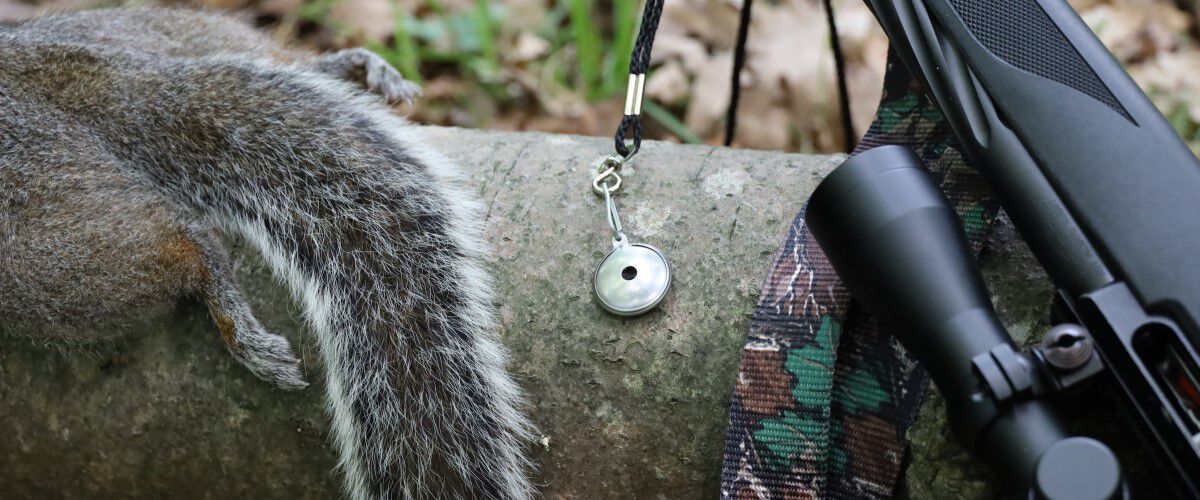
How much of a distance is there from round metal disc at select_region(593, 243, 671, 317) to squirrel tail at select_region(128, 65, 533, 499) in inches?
7.9

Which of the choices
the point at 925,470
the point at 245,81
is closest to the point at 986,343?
the point at 925,470

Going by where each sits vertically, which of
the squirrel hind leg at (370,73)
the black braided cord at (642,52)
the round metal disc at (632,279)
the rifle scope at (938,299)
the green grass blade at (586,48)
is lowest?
the rifle scope at (938,299)

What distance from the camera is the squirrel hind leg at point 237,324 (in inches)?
59.1

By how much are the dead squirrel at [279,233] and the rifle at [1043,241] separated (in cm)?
63

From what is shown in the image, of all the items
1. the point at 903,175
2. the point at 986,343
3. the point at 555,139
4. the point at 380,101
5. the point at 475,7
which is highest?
the point at 475,7

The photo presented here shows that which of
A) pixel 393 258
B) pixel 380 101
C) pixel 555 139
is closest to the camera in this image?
pixel 393 258

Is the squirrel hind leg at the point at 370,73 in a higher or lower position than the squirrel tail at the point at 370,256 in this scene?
higher

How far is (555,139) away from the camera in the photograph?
1829mm

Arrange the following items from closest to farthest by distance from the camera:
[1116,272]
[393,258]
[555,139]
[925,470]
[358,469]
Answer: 1. [1116,272]
2. [925,470]
3. [358,469]
4. [393,258]
5. [555,139]

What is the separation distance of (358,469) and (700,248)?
65 cm

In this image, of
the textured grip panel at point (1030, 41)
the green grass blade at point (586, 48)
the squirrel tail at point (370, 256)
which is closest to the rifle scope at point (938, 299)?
the textured grip panel at point (1030, 41)

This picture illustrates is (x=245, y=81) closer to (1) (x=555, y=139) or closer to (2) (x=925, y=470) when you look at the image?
(1) (x=555, y=139)

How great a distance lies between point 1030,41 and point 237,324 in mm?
1268

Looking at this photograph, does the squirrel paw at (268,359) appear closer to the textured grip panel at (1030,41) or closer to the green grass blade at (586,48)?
the textured grip panel at (1030,41)
